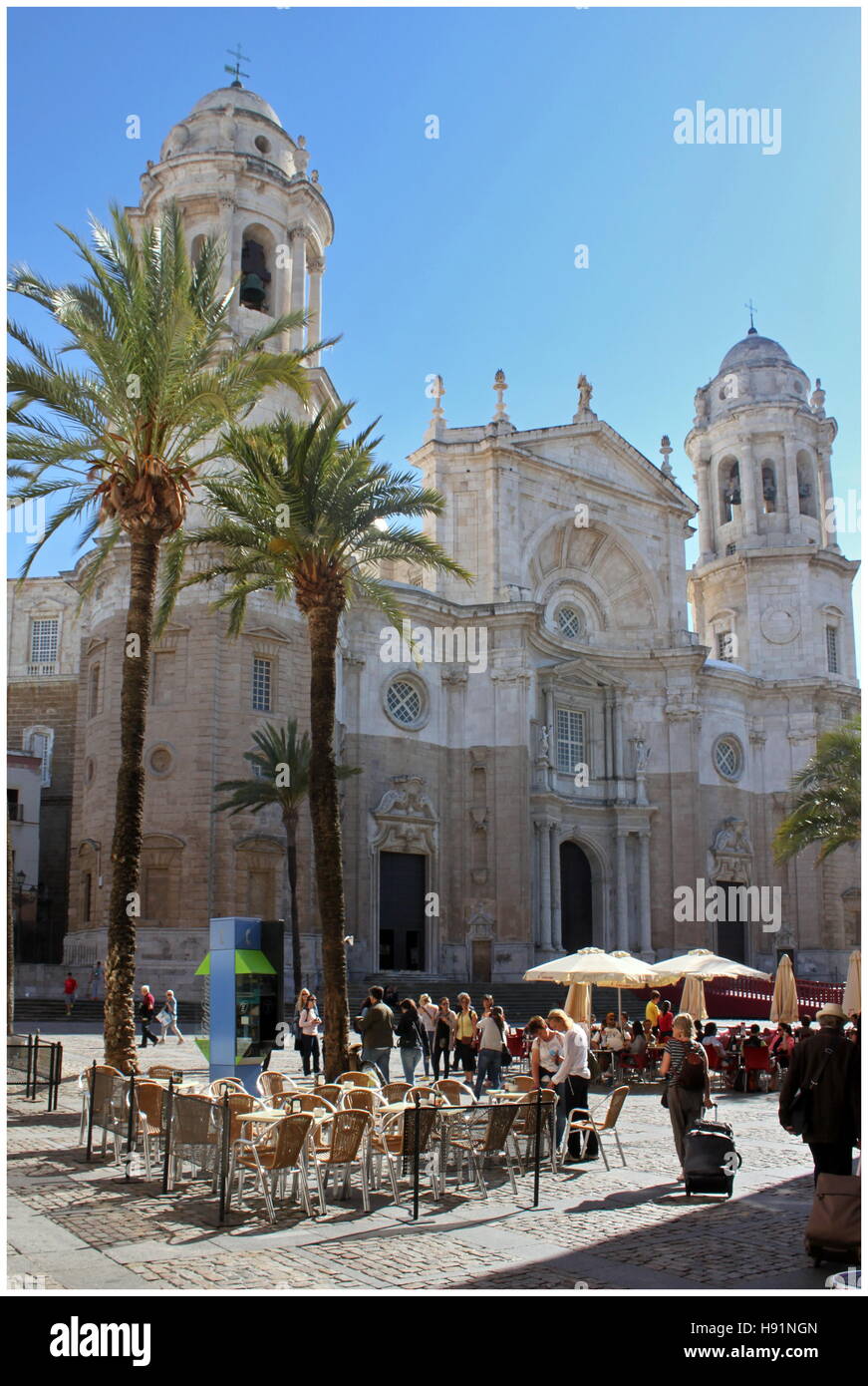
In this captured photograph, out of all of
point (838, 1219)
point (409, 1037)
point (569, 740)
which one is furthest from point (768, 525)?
point (838, 1219)

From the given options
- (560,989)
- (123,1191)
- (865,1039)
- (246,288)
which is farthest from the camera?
(246,288)

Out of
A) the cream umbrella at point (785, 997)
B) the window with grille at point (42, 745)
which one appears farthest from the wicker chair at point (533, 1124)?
the window with grille at point (42, 745)

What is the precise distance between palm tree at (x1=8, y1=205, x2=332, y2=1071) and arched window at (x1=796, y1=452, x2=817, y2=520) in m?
42.6

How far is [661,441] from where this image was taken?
54.0 m

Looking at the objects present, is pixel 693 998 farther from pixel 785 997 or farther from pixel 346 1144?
pixel 346 1144

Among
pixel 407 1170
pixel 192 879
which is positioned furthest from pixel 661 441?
pixel 407 1170

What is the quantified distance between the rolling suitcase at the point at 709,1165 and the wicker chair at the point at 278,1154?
11.9 ft

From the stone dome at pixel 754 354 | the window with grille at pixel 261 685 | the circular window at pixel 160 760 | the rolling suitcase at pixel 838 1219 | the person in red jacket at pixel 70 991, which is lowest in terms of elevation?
the person in red jacket at pixel 70 991

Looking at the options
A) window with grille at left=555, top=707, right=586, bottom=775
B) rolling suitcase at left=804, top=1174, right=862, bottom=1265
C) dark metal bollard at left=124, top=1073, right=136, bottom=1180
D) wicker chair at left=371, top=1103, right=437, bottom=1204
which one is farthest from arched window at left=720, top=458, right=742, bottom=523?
rolling suitcase at left=804, top=1174, right=862, bottom=1265

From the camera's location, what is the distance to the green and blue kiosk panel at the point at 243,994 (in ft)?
56.4

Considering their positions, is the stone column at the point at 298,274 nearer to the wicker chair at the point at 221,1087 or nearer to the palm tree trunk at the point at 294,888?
the palm tree trunk at the point at 294,888

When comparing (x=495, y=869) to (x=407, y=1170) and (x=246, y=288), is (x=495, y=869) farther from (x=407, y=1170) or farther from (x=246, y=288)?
(x=407, y=1170)

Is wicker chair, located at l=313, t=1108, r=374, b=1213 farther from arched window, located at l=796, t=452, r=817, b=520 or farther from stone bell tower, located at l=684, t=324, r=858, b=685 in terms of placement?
arched window, located at l=796, t=452, r=817, b=520
